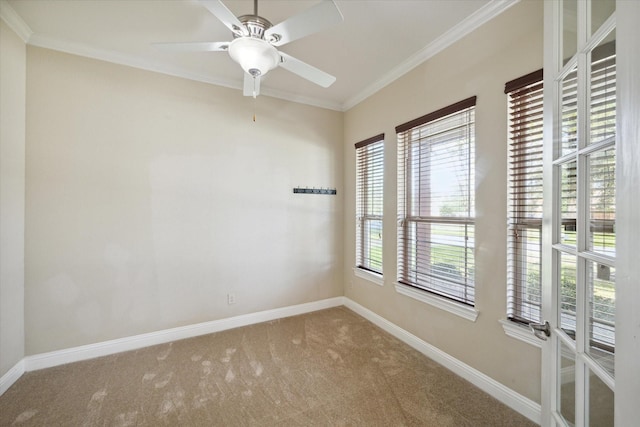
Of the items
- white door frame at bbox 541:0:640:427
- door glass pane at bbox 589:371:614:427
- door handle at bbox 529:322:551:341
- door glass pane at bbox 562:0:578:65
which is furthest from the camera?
door handle at bbox 529:322:551:341

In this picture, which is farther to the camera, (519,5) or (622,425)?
(519,5)

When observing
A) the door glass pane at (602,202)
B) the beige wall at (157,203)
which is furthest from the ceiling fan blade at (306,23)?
the beige wall at (157,203)

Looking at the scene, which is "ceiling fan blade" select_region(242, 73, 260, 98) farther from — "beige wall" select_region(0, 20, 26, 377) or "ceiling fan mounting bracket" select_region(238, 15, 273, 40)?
"beige wall" select_region(0, 20, 26, 377)

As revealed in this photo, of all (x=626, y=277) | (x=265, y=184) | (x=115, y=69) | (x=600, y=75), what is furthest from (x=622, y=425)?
(x=115, y=69)

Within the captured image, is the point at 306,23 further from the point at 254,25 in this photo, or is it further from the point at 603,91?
the point at 603,91

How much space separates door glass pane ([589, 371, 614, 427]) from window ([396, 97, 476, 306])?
4.37 feet

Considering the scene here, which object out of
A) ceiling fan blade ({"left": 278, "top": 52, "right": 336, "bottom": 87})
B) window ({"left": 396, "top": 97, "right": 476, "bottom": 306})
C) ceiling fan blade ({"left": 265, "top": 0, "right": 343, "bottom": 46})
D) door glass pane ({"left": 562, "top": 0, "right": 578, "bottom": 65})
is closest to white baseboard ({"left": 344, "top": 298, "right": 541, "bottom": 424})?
window ({"left": 396, "top": 97, "right": 476, "bottom": 306})

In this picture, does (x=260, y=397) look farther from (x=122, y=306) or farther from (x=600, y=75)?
(x=600, y=75)

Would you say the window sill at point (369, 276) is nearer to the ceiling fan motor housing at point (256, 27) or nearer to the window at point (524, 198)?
the window at point (524, 198)

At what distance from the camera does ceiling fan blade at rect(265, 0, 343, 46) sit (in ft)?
4.02

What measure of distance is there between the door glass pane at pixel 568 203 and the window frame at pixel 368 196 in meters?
2.09

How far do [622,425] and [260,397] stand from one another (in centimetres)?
195

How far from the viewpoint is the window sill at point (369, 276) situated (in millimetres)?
3096

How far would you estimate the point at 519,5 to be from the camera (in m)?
1.75
